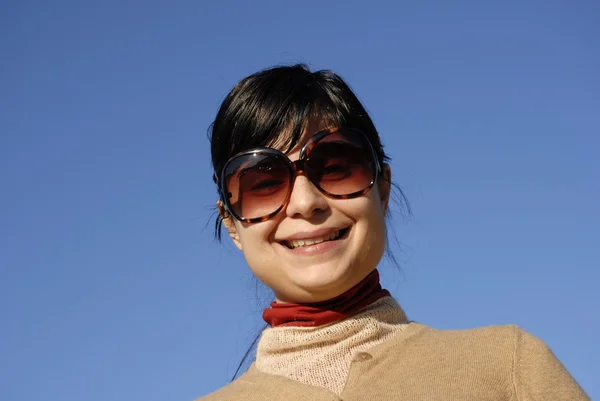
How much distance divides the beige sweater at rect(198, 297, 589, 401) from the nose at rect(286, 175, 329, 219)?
546 mm

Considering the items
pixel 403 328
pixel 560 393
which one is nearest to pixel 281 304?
pixel 403 328

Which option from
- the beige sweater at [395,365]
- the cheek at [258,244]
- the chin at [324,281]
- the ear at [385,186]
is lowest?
the beige sweater at [395,365]

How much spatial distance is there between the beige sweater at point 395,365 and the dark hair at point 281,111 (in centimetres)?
89

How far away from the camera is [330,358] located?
3975 mm

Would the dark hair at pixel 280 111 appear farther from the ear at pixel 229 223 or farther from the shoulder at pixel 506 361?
the shoulder at pixel 506 361

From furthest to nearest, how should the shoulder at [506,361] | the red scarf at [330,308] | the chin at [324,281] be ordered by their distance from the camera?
the red scarf at [330,308], the chin at [324,281], the shoulder at [506,361]

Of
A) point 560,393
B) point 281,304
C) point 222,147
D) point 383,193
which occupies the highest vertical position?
point 222,147

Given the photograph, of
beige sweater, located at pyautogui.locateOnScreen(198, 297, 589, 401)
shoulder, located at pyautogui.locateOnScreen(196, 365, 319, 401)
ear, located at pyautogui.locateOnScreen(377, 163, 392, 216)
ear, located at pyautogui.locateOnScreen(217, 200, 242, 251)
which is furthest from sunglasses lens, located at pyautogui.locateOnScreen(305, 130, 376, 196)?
shoulder, located at pyautogui.locateOnScreen(196, 365, 319, 401)

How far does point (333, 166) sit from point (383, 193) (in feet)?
1.71

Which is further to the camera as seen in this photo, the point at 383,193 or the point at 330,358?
the point at 383,193

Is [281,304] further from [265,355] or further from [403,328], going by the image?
[403,328]

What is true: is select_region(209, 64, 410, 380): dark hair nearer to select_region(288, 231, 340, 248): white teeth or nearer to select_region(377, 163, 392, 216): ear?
select_region(377, 163, 392, 216): ear

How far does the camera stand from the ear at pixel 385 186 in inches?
173

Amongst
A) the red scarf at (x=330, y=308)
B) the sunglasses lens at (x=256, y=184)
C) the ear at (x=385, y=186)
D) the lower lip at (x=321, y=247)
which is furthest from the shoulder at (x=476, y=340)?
the sunglasses lens at (x=256, y=184)
